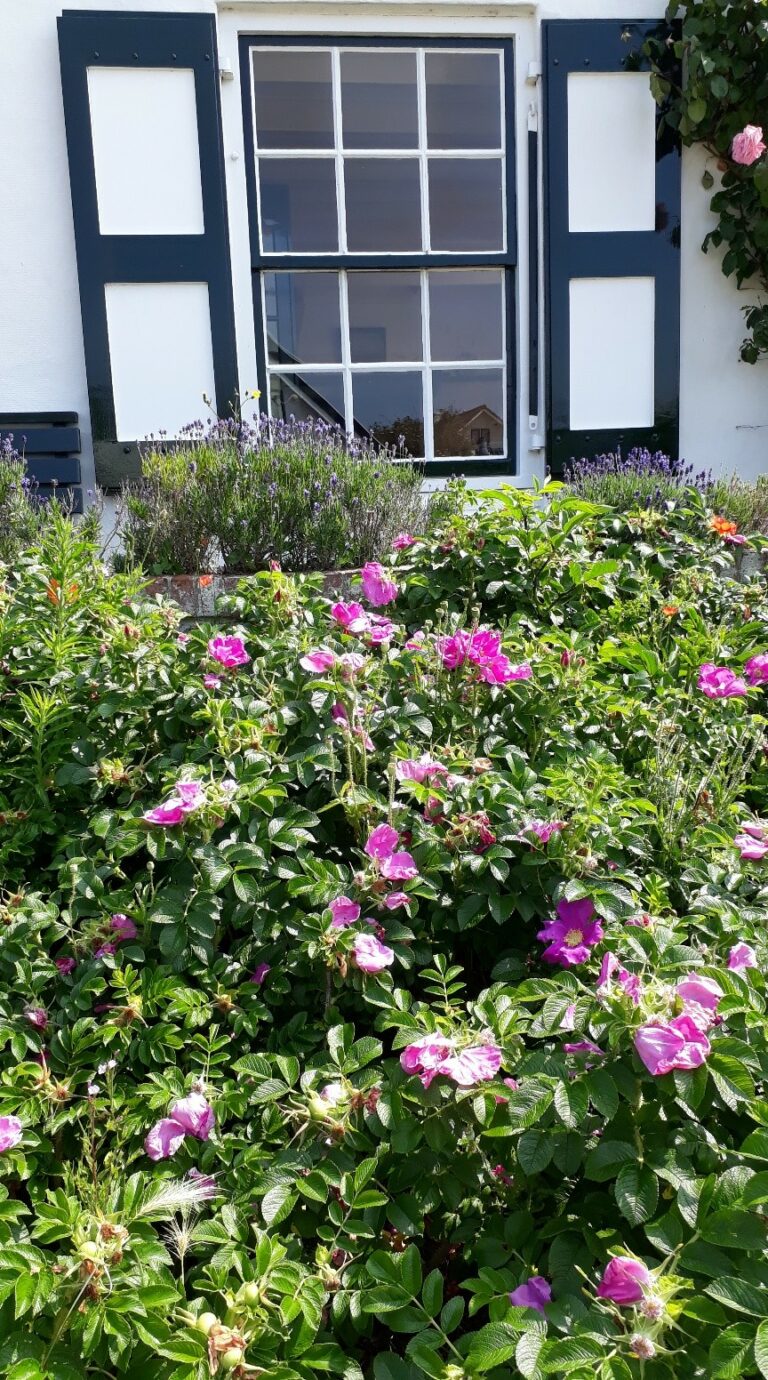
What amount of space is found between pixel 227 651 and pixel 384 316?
3729 millimetres

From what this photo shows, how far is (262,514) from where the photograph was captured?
3.26 m

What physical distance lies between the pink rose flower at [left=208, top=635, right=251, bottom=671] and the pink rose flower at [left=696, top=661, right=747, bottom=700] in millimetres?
811

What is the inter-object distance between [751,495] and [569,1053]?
3.29 meters

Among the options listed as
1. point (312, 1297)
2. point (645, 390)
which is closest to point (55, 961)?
point (312, 1297)

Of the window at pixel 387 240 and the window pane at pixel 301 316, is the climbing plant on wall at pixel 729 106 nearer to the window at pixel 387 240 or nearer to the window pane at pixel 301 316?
the window at pixel 387 240

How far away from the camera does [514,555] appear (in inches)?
Answer: 82.1

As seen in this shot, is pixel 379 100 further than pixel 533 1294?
Yes

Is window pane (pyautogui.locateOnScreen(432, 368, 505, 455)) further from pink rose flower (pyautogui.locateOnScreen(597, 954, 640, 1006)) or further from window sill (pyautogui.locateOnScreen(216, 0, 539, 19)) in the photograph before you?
pink rose flower (pyautogui.locateOnScreen(597, 954, 640, 1006))

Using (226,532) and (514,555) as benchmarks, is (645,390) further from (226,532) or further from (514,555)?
(514,555)

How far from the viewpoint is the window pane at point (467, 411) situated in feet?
16.2

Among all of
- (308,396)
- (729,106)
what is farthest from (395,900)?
(729,106)

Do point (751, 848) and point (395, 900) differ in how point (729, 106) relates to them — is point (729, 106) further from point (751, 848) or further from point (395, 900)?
point (395, 900)

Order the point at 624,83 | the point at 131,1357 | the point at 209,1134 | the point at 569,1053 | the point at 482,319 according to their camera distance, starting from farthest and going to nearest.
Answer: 1. the point at 482,319
2. the point at 624,83
3. the point at 209,1134
4. the point at 569,1053
5. the point at 131,1357

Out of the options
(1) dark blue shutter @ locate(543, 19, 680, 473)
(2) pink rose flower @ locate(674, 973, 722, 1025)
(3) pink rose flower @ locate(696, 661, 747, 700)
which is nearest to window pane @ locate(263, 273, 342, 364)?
(1) dark blue shutter @ locate(543, 19, 680, 473)
